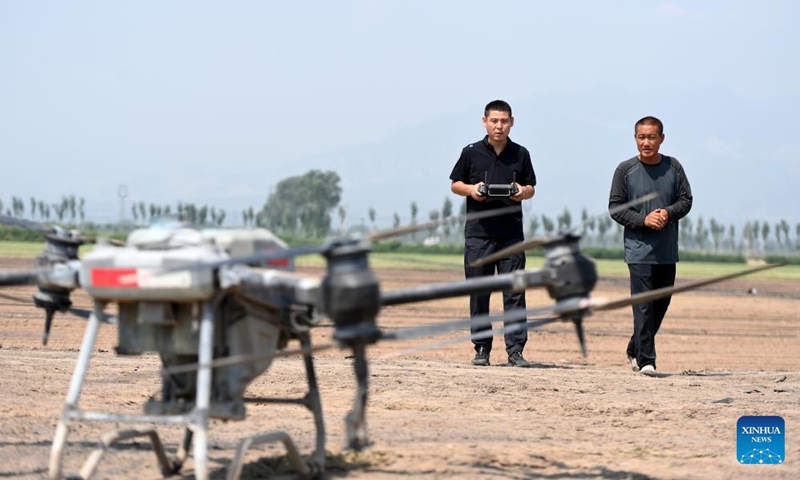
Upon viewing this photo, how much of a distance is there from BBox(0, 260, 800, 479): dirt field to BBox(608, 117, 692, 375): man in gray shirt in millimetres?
608

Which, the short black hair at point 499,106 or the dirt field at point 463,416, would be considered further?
the short black hair at point 499,106

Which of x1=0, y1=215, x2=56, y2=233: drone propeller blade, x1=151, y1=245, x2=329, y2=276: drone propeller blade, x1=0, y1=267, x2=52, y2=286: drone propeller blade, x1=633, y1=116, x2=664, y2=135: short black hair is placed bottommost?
x1=0, y1=267, x2=52, y2=286: drone propeller blade

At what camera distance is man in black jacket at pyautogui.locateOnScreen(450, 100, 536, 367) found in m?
11.3

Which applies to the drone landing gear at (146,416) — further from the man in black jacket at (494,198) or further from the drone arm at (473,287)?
the man in black jacket at (494,198)

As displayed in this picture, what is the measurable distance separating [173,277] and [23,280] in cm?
134

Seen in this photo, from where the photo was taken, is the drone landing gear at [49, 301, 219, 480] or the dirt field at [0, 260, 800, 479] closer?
the drone landing gear at [49, 301, 219, 480]

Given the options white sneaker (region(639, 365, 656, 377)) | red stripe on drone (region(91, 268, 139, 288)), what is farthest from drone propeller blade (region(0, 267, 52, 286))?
white sneaker (region(639, 365, 656, 377))

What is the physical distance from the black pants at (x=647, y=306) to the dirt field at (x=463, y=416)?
317 mm

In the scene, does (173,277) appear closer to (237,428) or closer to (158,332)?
(158,332)

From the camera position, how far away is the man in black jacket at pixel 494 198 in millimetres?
11344

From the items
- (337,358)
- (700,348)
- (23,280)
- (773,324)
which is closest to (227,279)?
(23,280)

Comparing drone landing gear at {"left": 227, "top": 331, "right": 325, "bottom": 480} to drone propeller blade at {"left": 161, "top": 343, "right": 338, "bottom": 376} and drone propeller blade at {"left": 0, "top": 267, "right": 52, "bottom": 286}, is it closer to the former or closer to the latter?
drone propeller blade at {"left": 161, "top": 343, "right": 338, "bottom": 376}

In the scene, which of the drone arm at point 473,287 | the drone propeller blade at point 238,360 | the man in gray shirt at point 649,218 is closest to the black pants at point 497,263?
the man in gray shirt at point 649,218

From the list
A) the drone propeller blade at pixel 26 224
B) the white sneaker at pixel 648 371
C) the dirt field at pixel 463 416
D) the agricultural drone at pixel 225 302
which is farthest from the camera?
the white sneaker at pixel 648 371
